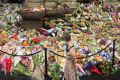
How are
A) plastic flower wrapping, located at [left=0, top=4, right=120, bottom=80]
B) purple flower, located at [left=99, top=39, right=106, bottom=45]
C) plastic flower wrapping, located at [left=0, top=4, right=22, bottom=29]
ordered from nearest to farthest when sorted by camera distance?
plastic flower wrapping, located at [left=0, top=4, right=120, bottom=80] < purple flower, located at [left=99, top=39, right=106, bottom=45] < plastic flower wrapping, located at [left=0, top=4, right=22, bottom=29]

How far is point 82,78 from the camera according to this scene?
12.2m

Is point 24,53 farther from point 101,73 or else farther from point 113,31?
point 113,31

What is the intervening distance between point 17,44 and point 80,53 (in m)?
1.98

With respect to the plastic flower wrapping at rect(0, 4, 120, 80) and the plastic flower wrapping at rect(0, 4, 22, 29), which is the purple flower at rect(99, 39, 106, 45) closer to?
the plastic flower wrapping at rect(0, 4, 120, 80)

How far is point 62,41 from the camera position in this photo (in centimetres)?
1374

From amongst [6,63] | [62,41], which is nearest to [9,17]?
[62,41]

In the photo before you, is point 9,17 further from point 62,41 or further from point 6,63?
A: point 6,63

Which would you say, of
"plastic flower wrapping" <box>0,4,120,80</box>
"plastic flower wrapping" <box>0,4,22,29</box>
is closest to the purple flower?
"plastic flower wrapping" <box>0,4,120,80</box>

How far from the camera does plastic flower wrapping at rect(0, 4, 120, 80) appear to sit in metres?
12.4

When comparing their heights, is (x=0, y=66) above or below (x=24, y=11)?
below

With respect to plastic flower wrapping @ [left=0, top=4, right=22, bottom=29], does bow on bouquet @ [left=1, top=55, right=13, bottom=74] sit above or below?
below

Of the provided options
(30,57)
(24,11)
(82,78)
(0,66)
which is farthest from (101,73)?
(24,11)

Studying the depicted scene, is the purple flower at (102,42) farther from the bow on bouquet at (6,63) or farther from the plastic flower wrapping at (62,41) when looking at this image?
the bow on bouquet at (6,63)

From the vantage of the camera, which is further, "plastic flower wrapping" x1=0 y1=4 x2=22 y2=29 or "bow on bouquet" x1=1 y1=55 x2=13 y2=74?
"plastic flower wrapping" x1=0 y1=4 x2=22 y2=29
